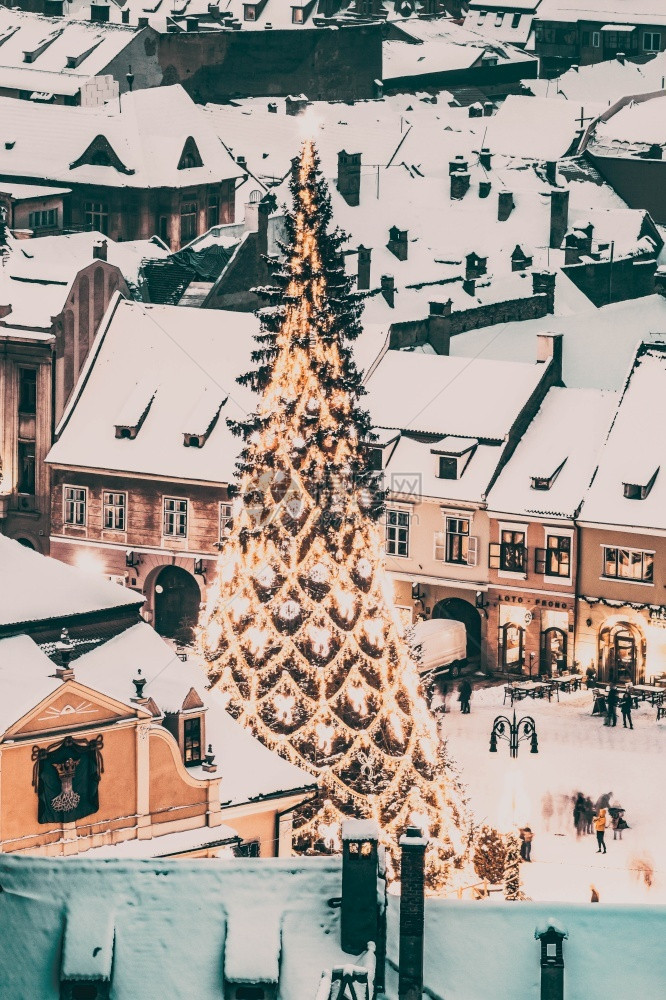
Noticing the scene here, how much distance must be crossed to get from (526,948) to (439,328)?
5327 centimetres

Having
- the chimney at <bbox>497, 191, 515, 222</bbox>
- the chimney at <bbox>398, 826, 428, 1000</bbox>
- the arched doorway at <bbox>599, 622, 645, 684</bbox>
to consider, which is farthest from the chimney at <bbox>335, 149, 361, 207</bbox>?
the chimney at <bbox>398, 826, 428, 1000</bbox>

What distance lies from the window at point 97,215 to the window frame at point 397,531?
36922 millimetres

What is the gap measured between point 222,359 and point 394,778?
34.5 m

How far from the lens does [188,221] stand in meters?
123

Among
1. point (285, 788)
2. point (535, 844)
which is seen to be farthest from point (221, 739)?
point (535, 844)

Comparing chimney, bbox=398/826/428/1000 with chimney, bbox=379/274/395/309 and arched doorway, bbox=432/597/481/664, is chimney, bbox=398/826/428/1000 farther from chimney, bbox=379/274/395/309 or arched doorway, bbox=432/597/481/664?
chimney, bbox=379/274/395/309

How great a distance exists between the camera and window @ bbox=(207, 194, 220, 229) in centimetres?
12481

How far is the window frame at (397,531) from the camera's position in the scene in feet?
281

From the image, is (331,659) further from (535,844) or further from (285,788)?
(535,844)

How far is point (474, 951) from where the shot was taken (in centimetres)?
4641

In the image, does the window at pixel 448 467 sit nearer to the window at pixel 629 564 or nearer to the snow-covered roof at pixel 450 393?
the snow-covered roof at pixel 450 393

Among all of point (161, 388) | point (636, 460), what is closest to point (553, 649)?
point (636, 460)

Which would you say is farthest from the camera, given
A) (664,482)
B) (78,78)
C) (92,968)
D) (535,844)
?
(78,78)

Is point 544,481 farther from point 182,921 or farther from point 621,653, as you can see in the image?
point 182,921
